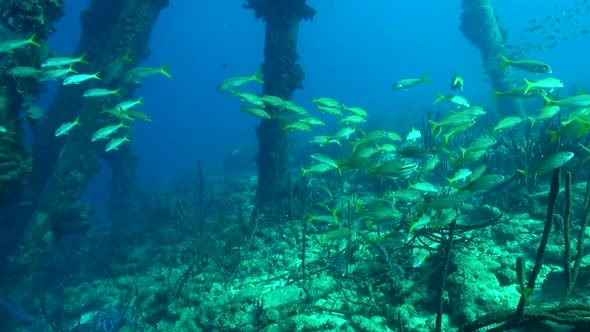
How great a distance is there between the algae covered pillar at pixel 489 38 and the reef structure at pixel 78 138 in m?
13.9

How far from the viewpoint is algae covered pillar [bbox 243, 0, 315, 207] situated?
9.72 m

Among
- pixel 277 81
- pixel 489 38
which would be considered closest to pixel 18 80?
pixel 277 81

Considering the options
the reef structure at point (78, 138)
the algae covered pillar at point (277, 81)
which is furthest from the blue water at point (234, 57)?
the algae covered pillar at point (277, 81)

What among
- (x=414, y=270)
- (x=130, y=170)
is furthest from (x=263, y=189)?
(x=130, y=170)

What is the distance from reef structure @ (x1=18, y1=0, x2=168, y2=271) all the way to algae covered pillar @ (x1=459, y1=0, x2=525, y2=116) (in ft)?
→ 45.6

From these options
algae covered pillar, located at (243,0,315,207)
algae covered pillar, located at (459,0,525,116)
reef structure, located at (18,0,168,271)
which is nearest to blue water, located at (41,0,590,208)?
reef structure, located at (18,0,168,271)

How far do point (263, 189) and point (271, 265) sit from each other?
362cm

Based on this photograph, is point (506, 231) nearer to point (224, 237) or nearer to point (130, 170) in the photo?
point (224, 237)

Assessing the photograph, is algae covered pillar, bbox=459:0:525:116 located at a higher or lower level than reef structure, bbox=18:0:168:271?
higher

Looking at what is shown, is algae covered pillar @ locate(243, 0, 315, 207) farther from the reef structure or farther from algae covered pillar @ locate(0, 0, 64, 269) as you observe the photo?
algae covered pillar @ locate(0, 0, 64, 269)

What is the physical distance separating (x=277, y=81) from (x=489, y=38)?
1246cm

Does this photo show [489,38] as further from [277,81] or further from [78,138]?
[78,138]

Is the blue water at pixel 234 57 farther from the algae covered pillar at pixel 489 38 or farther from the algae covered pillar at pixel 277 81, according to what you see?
the algae covered pillar at pixel 277 81

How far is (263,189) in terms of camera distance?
988 centimetres
